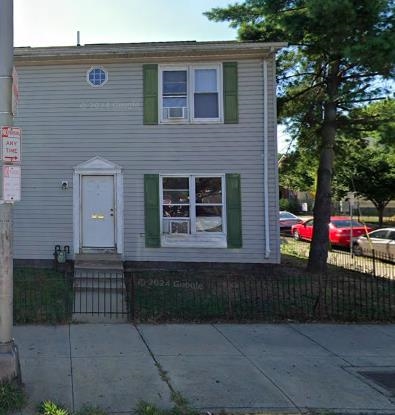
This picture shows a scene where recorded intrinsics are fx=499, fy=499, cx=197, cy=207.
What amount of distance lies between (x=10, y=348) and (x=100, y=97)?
29.1 feet

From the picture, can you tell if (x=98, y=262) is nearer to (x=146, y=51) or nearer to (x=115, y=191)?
(x=115, y=191)

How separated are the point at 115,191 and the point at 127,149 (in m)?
1.12

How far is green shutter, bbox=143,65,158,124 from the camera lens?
1270cm

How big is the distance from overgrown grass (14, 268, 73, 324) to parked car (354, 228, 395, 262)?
1223cm

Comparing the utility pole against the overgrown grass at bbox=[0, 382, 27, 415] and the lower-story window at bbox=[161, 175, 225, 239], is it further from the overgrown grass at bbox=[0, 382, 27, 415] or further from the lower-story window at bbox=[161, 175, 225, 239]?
the lower-story window at bbox=[161, 175, 225, 239]

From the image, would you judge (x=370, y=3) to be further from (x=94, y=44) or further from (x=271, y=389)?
(x=271, y=389)

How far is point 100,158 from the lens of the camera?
41.7 ft

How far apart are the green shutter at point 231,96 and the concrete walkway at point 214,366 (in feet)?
20.0

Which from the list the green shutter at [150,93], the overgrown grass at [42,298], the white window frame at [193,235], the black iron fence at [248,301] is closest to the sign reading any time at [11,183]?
the overgrown grass at [42,298]

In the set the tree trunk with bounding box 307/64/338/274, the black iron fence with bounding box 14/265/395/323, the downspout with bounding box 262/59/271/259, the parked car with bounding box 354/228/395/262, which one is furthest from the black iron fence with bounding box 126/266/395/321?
the parked car with bounding box 354/228/395/262

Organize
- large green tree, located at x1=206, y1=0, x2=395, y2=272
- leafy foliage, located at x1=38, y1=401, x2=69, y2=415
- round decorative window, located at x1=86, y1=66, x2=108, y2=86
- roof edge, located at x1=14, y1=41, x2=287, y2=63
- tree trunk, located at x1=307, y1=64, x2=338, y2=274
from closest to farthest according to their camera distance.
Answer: leafy foliage, located at x1=38, y1=401, x2=69, y2=415, large green tree, located at x1=206, y1=0, x2=395, y2=272, roof edge, located at x1=14, y1=41, x2=287, y2=63, round decorative window, located at x1=86, y1=66, x2=108, y2=86, tree trunk, located at x1=307, y1=64, x2=338, y2=274

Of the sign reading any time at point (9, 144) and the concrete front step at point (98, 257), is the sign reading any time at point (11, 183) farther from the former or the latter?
the concrete front step at point (98, 257)

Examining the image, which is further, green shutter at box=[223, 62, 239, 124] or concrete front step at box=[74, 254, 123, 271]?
green shutter at box=[223, 62, 239, 124]

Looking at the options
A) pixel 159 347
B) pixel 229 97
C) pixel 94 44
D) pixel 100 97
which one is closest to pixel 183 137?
pixel 229 97
